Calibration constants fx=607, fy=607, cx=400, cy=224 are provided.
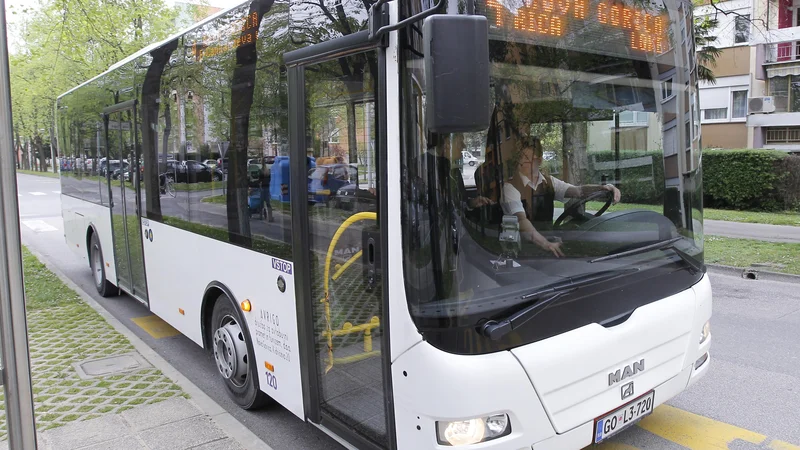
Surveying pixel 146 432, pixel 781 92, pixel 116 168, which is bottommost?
pixel 146 432

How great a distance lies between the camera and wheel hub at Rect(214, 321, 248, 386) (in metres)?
4.55

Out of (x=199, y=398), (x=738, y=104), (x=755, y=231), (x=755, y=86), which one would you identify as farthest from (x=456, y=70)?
(x=738, y=104)

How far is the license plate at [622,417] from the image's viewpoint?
302 centimetres

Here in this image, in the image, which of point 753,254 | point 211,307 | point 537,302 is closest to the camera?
point 537,302

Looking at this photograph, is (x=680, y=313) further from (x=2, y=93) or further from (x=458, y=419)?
(x=2, y=93)

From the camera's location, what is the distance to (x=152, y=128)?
602 centimetres

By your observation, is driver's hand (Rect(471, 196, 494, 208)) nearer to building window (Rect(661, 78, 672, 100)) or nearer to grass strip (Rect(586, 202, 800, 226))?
building window (Rect(661, 78, 672, 100))

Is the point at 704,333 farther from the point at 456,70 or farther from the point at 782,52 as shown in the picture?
the point at 782,52

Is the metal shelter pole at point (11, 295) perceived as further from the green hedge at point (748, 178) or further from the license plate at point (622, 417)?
the green hedge at point (748, 178)

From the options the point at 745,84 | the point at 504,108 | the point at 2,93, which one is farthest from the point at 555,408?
the point at 745,84

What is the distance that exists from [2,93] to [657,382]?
3.34m

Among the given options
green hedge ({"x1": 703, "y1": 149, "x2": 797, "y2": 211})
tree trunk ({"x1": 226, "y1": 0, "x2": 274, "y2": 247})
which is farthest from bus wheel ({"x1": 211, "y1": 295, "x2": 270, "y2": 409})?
green hedge ({"x1": 703, "y1": 149, "x2": 797, "y2": 211})

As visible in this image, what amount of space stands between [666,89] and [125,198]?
230 inches

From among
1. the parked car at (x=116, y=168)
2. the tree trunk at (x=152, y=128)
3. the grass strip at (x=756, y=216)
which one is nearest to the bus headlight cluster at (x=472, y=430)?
the tree trunk at (x=152, y=128)
